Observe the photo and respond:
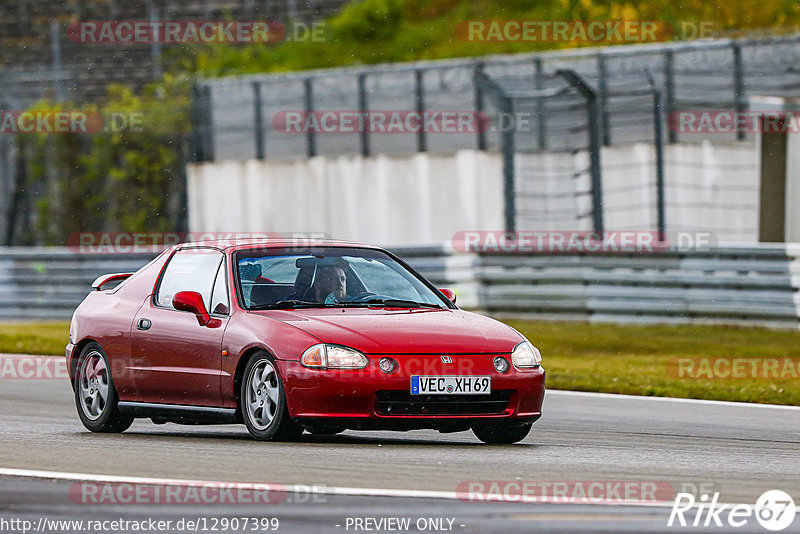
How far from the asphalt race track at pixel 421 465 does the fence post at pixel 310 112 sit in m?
14.9

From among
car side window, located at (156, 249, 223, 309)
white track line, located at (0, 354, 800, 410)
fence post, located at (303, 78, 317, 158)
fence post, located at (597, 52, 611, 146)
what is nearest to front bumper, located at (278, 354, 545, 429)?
car side window, located at (156, 249, 223, 309)

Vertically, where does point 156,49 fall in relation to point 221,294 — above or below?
above

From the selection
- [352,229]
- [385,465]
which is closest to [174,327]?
[385,465]

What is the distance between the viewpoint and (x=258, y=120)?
2881cm

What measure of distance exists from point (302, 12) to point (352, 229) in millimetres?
13674

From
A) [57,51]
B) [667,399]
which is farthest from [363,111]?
[667,399]

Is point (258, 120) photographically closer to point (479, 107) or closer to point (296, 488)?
point (479, 107)

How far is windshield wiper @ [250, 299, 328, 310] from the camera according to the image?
10.7m

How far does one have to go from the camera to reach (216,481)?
8461 millimetres

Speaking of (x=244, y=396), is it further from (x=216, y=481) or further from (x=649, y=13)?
(x=649, y=13)

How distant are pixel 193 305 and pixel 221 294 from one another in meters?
0.23

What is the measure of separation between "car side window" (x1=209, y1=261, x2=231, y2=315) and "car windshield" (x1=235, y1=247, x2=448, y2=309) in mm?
100

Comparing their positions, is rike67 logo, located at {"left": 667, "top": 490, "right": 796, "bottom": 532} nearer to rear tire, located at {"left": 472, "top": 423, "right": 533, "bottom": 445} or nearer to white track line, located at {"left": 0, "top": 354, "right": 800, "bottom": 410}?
rear tire, located at {"left": 472, "top": 423, "right": 533, "bottom": 445}

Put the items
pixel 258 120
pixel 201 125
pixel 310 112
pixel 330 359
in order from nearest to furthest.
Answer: pixel 330 359, pixel 310 112, pixel 258 120, pixel 201 125
